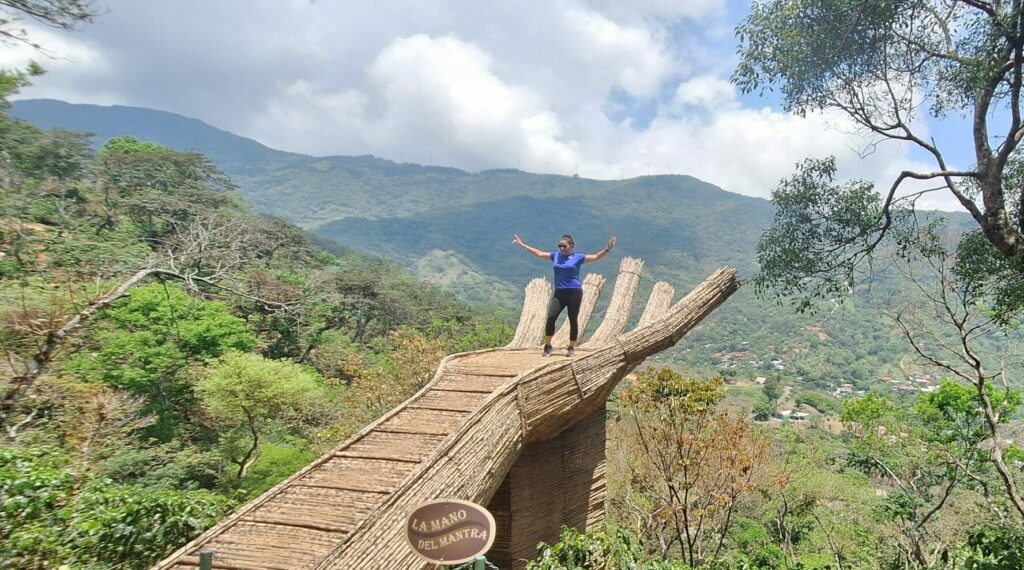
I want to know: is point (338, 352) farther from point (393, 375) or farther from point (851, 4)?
point (851, 4)

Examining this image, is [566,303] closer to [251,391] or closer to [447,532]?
[447,532]

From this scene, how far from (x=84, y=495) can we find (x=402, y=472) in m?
3.29

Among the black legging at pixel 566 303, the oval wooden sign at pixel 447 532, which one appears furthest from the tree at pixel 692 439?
the oval wooden sign at pixel 447 532

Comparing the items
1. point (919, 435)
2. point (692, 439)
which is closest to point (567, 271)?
point (692, 439)

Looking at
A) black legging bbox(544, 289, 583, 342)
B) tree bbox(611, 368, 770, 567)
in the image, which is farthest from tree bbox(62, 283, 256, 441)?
tree bbox(611, 368, 770, 567)

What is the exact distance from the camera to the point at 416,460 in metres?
4.41

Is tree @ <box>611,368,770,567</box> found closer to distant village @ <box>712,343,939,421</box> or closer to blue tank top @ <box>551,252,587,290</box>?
blue tank top @ <box>551,252,587,290</box>

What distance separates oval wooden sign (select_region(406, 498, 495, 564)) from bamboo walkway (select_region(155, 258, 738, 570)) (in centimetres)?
76

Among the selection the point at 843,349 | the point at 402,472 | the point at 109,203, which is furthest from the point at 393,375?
the point at 843,349

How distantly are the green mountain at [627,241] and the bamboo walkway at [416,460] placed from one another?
454 cm

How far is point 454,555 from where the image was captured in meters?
2.98

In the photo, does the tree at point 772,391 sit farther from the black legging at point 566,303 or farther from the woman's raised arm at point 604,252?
the black legging at point 566,303

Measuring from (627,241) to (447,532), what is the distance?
12597 cm

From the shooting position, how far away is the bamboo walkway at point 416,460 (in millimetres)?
3588
